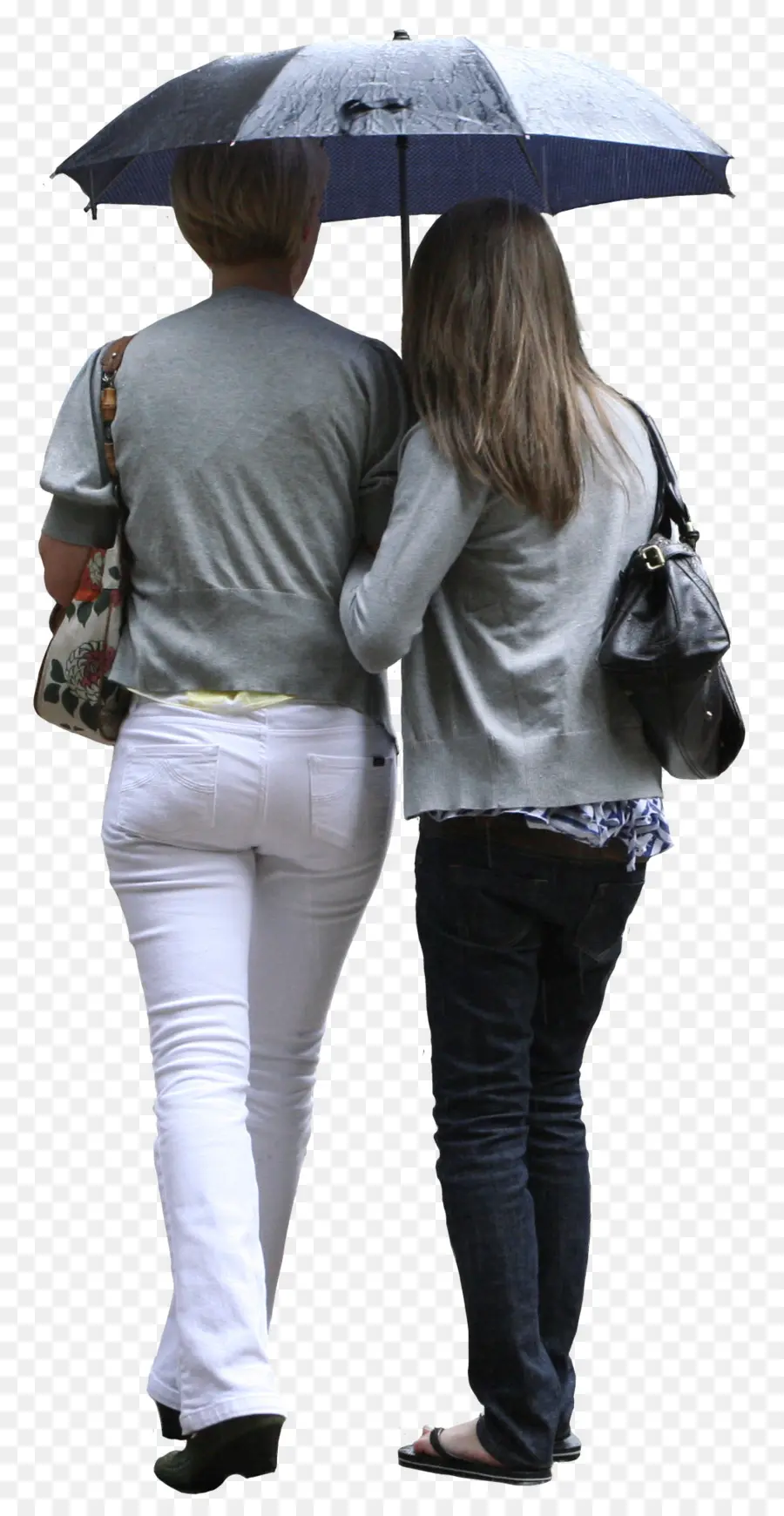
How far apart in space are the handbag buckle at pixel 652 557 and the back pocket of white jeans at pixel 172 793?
0.81m

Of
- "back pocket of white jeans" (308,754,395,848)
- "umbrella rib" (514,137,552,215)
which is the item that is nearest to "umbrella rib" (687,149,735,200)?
"umbrella rib" (514,137,552,215)

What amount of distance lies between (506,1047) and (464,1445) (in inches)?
28.9

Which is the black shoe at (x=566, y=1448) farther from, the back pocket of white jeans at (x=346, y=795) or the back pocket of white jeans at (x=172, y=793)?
the back pocket of white jeans at (x=172, y=793)

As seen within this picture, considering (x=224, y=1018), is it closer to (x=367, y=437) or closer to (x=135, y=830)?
(x=135, y=830)

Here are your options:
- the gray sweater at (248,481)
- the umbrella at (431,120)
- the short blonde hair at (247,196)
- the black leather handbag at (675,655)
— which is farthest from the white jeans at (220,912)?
the umbrella at (431,120)

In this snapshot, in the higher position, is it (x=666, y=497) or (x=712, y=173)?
(x=712, y=173)

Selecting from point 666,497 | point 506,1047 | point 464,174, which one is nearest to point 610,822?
point 506,1047

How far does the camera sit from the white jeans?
436 cm

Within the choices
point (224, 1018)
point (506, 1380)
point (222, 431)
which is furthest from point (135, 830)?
point (506, 1380)

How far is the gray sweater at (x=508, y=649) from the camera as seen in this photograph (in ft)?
14.3

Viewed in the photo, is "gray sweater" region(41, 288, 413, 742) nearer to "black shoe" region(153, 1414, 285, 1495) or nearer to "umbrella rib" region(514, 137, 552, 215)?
"umbrella rib" region(514, 137, 552, 215)

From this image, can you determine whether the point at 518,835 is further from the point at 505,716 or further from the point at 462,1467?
the point at 462,1467

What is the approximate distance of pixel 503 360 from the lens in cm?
435

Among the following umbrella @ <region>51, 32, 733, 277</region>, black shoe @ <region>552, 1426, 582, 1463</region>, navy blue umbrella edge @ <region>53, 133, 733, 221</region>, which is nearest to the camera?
umbrella @ <region>51, 32, 733, 277</region>
